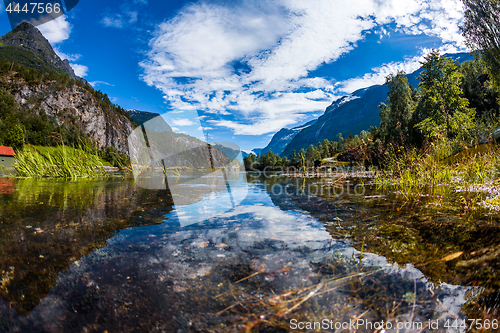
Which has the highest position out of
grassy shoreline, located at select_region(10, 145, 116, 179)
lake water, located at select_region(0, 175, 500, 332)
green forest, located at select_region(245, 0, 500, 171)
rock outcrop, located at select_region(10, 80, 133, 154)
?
rock outcrop, located at select_region(10, 80, 133, 154)

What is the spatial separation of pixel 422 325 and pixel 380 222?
3.18 m

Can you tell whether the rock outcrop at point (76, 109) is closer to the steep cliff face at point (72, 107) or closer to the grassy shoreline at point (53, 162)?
the steep cliff face at point (72, 107)

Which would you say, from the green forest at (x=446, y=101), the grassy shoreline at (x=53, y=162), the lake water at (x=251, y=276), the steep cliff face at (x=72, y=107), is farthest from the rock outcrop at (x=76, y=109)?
the lake water at (x=251, y=276)

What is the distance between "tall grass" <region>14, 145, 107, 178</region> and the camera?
1610cm

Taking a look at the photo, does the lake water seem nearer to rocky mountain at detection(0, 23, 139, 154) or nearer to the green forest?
the green forest

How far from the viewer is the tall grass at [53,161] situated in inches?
634

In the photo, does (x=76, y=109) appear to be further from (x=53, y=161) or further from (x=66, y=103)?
(x=53, y=161)

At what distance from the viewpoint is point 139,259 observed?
2797 millimetres

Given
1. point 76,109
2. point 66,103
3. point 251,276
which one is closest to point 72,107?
point 76,109

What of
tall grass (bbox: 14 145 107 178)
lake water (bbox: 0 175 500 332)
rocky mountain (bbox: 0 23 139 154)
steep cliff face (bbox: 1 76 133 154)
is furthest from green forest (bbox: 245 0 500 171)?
steep cliff face (bbox: 1 76 133 154)

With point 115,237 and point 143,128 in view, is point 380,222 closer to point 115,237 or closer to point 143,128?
point 115,237

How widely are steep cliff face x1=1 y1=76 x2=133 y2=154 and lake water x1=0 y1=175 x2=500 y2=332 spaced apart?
113 m

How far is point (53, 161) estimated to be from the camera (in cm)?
1656

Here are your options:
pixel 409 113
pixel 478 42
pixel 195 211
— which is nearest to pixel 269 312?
pixel 195 211
